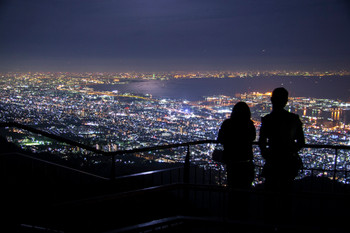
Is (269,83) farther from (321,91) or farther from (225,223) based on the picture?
(225,223)

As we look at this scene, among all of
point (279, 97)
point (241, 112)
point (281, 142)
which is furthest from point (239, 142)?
point (279, 97)

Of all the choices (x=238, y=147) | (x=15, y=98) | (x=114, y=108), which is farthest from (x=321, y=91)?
(x=15, y=98)

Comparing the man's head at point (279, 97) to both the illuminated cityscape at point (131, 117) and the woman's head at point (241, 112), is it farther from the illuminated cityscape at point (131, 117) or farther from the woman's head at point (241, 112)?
the illuminated cityscape at point (131, 117)

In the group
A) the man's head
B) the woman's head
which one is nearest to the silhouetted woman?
the woman's head

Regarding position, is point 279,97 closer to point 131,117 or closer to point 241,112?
point 241,112

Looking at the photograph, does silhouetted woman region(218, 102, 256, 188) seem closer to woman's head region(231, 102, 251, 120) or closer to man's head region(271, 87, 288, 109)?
woman's head region(231, 102, 251, 120)

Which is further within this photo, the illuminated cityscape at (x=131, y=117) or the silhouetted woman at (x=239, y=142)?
the illuminated cityscape at (x=131, y=117)

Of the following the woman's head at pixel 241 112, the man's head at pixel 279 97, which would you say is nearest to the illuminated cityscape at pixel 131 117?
the woman's head at pixel 241 112
